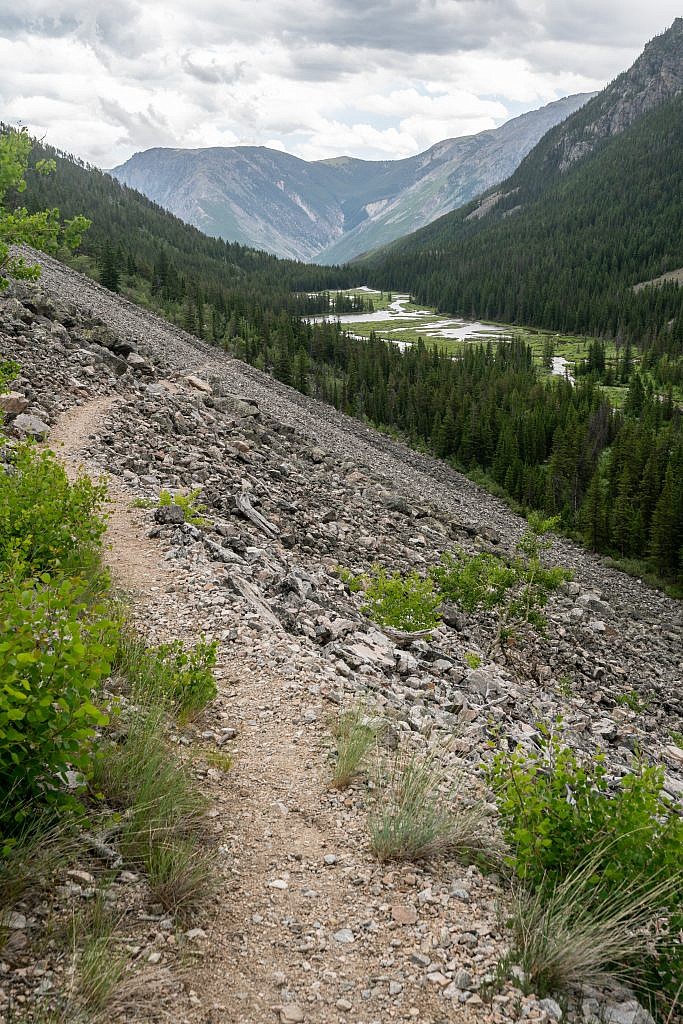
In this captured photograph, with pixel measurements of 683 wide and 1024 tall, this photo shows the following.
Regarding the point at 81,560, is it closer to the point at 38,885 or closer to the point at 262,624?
the point at 262,624

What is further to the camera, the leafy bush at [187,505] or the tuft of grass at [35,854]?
the leafy bush at [187,505]

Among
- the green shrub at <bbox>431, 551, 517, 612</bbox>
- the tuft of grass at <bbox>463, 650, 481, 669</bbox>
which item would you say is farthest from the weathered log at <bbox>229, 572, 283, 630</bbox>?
the green shrub at <bbox>431, 551, 517, 612</bbox>

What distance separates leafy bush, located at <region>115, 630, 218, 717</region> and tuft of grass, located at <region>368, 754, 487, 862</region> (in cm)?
268

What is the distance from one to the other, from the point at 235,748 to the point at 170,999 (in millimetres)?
3327

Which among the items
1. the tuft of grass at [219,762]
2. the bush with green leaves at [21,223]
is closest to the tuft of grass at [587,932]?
the tuft of grass at [219,762]

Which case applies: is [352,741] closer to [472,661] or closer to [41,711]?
[41,711]

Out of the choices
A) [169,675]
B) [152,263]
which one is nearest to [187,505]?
[169,675]

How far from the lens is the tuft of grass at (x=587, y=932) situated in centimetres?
472

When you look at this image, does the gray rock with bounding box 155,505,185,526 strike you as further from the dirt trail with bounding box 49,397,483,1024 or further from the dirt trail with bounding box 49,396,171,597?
the dirt trail with bounding box 49,397,483,1024

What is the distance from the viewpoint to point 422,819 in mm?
6344

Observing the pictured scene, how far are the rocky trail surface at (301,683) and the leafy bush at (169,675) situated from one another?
38cm

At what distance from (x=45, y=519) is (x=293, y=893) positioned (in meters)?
6.99

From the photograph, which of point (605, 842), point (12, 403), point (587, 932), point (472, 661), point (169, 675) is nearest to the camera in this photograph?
point (587, 932)

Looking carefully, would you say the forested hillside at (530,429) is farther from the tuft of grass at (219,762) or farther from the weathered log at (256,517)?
the tuft of grass at (219,762)
